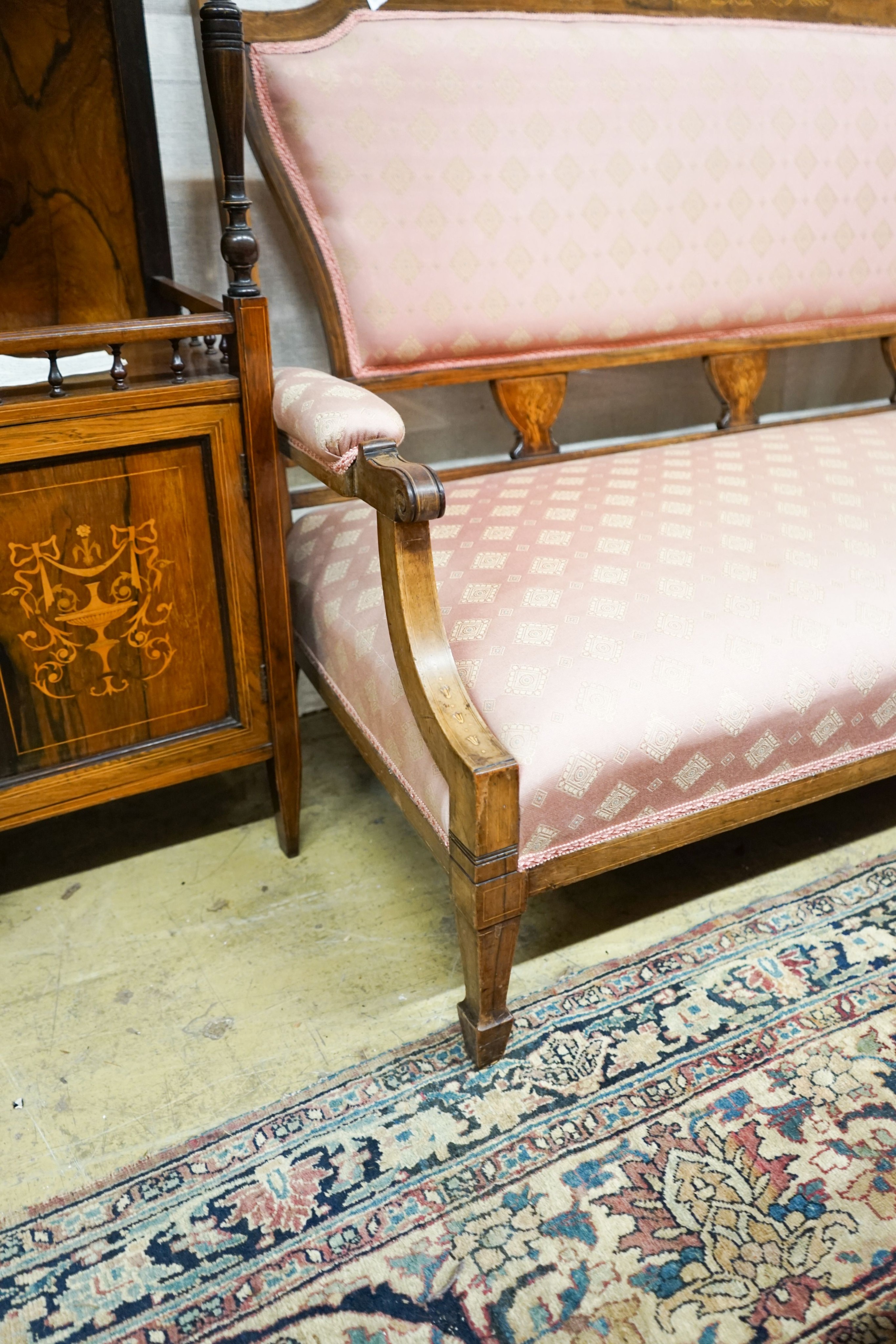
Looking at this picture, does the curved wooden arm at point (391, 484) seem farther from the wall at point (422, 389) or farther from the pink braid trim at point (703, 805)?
the wall at point (422, 389)

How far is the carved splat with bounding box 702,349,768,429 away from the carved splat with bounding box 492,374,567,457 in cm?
30

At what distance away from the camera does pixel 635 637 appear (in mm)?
1011

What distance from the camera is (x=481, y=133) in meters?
1.35

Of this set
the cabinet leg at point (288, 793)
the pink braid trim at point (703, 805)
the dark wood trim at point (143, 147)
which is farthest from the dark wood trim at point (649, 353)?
the pink braid trim at point (703, 805)

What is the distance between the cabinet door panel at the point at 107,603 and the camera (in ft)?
3.48

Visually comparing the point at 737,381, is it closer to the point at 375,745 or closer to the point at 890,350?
the point at 890,350

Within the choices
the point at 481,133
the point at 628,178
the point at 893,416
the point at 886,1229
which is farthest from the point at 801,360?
the point at 886,1229

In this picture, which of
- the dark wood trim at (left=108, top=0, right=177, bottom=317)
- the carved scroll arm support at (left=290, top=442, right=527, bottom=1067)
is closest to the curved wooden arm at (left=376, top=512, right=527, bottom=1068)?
the carved scroll arm support at (left=290, top=442, right=527, bottom=1067)

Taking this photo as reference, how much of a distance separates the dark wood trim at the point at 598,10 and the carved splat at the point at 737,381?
1.67 feet

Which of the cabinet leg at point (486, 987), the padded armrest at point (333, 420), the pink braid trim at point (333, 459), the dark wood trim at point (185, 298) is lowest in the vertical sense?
the cabinet leg at point (486, 987)

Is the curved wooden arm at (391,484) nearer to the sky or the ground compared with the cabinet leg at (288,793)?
nearer to the sky

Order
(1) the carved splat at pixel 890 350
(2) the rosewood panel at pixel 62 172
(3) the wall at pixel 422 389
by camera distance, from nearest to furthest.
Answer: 1. (2) the rosewood panel at pixel 62 172
2. (3) the wall at pixel 422 389
3. (1) the carved splat at pixel 890 350

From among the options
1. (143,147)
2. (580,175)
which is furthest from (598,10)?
(143,147)

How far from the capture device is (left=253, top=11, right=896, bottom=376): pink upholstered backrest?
1296 mm
